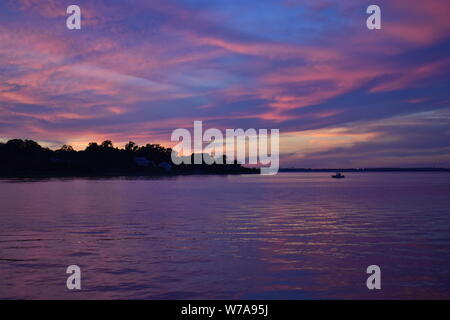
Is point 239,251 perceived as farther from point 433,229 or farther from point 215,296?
point 433,229

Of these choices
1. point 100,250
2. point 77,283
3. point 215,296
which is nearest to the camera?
point 215,296

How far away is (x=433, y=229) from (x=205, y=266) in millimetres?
23061

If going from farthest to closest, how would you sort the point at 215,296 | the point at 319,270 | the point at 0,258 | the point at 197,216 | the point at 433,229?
1. the point at 197,216
2. the point at 433,229
3. the point at 0,258
4. the point at 319,270
5. the point at 215,296

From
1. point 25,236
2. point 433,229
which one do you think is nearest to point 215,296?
point 25,236

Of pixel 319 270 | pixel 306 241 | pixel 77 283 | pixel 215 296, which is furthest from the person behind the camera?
pixel 306 241

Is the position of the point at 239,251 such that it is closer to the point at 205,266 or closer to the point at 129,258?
the point at 205,266

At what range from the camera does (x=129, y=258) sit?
24812 mm

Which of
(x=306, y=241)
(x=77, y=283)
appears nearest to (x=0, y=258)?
(x=77, y=283)

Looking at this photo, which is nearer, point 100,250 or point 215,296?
point 215,296

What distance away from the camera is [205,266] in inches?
904
